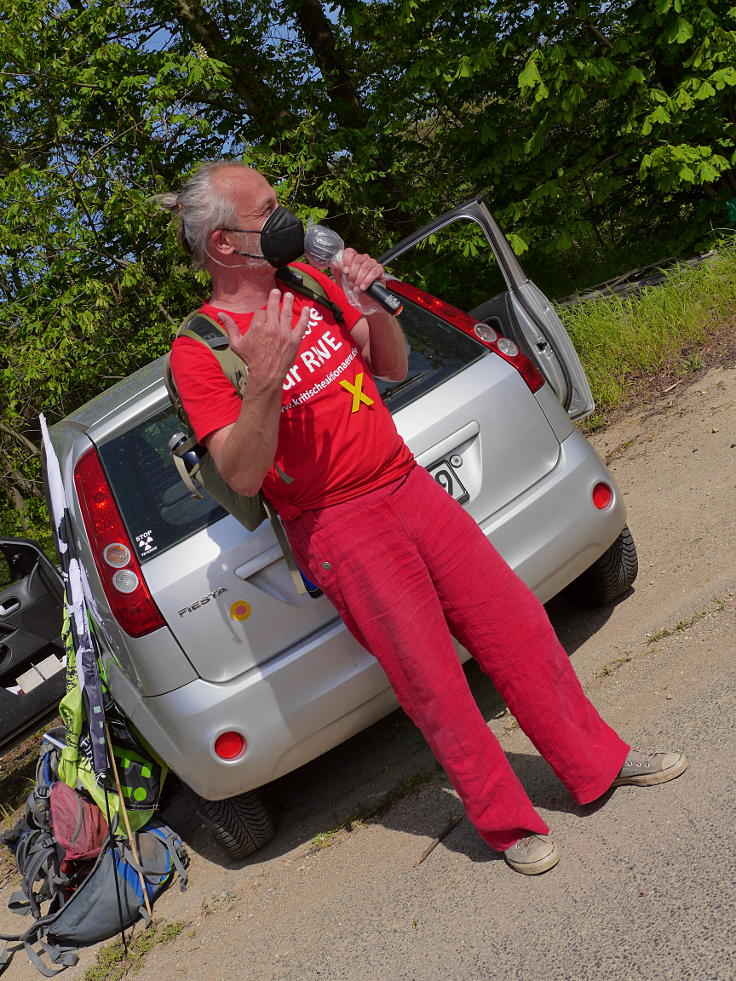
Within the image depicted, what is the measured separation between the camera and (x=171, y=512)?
3564mm

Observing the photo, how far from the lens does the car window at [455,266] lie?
31.0 ft

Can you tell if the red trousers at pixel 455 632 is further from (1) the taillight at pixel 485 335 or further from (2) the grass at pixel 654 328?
(2) the grass at pixel 654 328

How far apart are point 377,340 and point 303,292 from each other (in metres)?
0.28

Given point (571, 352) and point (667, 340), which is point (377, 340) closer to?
point (571, 352)

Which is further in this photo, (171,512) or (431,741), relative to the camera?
(171,512)

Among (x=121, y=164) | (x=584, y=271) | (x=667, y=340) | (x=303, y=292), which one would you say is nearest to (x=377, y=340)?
(x=303, y=292)

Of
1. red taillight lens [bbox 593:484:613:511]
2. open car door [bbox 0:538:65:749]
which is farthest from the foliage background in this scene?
red taillight lens [bbox 593:484:613:511]

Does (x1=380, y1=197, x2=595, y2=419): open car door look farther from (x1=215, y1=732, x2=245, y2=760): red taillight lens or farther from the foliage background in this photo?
the foliage background

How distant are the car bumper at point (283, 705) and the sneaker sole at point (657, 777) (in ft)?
2.56

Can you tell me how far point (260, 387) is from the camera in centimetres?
248

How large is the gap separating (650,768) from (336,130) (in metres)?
8.21

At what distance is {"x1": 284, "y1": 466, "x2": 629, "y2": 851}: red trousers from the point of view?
292cm

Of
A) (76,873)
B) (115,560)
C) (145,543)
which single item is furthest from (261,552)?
(76,873)

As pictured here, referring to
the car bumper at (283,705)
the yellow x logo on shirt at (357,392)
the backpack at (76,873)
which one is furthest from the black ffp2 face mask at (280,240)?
the backpack at (76,873)
